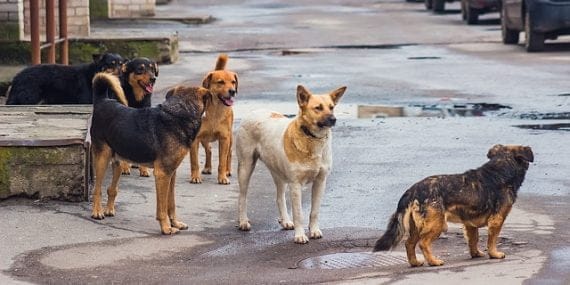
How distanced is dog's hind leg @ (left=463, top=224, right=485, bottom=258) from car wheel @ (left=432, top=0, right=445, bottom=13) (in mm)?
29052

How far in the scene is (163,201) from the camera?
920 centimetres

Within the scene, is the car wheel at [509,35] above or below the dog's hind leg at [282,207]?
above

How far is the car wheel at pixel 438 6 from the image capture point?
36938 millimetres

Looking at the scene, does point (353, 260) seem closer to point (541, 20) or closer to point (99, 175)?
point (99, 175)

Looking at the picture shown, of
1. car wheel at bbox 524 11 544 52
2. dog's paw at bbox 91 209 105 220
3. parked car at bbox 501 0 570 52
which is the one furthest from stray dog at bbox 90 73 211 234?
car wheel at bbox 524 11 544 52

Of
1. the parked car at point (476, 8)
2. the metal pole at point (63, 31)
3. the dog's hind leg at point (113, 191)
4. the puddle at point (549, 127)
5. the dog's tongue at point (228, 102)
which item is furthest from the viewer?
the parked car at point (476, 8)

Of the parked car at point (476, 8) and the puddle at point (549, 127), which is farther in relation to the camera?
the parked car at point (476, 8)

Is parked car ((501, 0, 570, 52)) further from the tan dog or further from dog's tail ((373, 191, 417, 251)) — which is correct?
dog's tail ((373, 191, 417, 251))

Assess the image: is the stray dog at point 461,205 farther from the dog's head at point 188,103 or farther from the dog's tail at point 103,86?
the dog's tail at point 103,86

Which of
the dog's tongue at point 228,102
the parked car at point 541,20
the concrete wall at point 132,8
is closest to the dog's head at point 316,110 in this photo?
the dog's tongue at point 228,102

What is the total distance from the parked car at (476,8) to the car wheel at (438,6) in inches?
188

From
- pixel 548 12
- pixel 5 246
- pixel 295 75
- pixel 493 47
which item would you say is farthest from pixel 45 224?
pixel 493 47

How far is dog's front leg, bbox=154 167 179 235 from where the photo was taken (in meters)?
9.19

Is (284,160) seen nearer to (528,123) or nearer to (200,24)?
(528,123)
